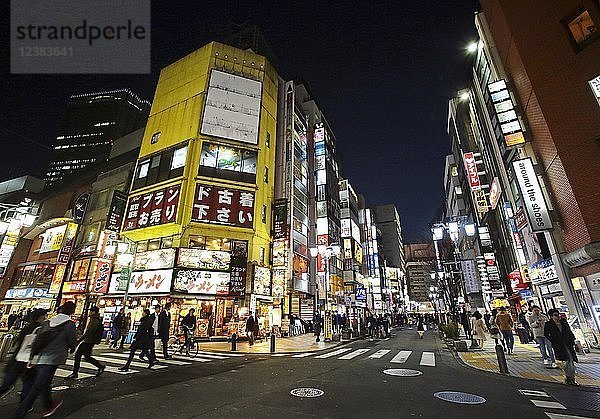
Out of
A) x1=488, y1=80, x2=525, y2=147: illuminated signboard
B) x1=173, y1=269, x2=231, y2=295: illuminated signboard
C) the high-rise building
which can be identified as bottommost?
x1=173, y1=269, x2=231, y2=295: illuminated signboard

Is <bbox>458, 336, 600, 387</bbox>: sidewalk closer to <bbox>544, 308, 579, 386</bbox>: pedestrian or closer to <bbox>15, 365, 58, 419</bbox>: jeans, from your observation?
<bbox>544, 308, 579, 386</bbox>: pedestrian

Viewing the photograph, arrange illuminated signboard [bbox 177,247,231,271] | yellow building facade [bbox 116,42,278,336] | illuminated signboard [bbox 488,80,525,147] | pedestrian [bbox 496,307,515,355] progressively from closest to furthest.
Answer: pedestrian [bbox 496,307,515,355] < illuminated signboard [bbox 488,80,525,147] < illuminated signboard [bbox 177,247,231,271] < yellow building facade [bbox 116,42,278,336]

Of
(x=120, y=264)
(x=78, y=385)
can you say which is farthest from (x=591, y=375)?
(x=120, y=264)

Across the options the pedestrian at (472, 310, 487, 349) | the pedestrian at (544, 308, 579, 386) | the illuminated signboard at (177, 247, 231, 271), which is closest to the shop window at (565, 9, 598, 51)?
the pedestrian at (472, 310, 487, 349)

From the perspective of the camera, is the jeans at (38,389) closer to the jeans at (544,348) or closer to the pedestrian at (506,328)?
the jeans at (544,348)

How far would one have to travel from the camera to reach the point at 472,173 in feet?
112

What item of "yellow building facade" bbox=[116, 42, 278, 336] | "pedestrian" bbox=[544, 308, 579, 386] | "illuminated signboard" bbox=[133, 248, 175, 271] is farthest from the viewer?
"yellow building facade" bbox=[116, 42, 278, 336]

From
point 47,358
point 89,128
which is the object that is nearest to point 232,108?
point 47,358

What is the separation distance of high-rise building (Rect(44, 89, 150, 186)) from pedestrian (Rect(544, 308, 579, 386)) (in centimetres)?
12272

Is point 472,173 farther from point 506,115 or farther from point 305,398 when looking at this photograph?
point 305,398

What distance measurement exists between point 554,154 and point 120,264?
102ft

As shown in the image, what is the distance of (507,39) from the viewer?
20141 millimetres

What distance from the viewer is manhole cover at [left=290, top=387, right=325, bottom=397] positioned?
6.38 metres

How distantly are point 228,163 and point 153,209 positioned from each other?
7.41m
